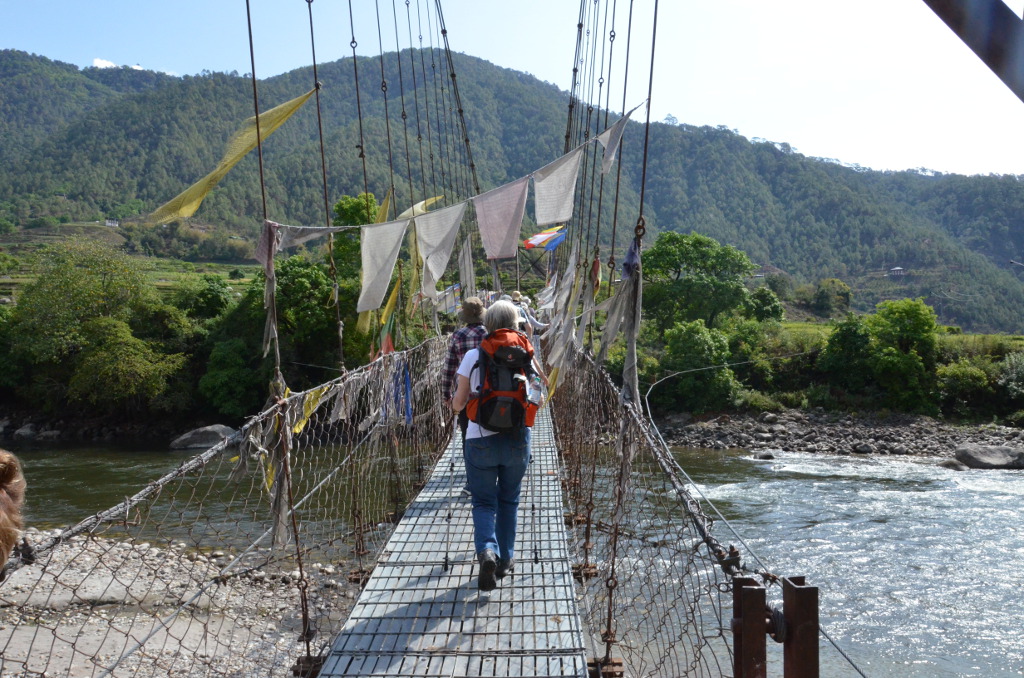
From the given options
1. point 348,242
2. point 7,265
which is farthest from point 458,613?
point 7,265

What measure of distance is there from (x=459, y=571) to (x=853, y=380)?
21041 millimetres

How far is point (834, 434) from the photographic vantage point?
18.2 meters

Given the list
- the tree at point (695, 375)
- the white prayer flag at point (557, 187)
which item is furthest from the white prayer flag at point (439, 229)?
the tree at point (695, 375)

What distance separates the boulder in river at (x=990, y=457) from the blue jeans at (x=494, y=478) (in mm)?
15344

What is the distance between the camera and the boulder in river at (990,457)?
1488 cm

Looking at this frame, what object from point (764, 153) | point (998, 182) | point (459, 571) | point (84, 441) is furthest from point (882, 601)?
point (764, 153)

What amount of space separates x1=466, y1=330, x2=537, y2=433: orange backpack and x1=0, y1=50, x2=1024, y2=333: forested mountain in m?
55.0

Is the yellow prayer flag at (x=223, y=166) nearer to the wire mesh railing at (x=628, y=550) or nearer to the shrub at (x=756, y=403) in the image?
the wire mesh railing at (x=628, y=550)

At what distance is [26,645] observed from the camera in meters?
5.20

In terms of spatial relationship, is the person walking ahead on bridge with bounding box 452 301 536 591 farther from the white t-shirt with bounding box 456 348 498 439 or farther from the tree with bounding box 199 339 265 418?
the tree with bounding box 199 339 265 418

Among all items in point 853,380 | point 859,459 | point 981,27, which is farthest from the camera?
point 853,380

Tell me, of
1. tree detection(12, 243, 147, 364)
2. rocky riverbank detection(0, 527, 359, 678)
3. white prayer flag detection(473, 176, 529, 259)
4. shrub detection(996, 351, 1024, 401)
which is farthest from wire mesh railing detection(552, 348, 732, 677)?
tree detection(12, 243, 147, 364)

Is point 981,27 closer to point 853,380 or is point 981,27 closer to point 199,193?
point 199,193

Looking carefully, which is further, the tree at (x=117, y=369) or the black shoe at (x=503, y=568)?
the tree at (x=117, y=369)
